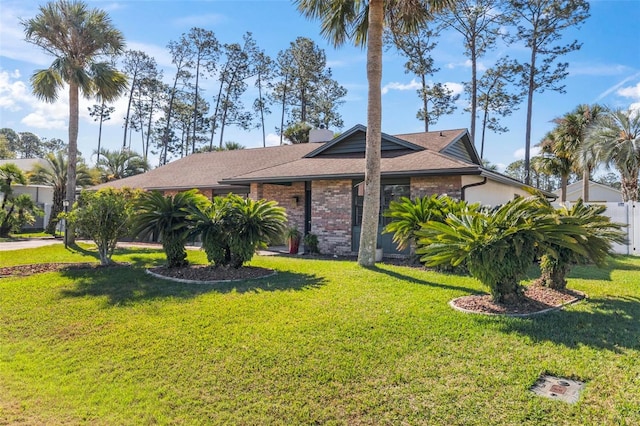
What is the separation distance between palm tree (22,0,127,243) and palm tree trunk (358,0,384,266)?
9.86m

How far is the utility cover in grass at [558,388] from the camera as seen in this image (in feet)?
11.0

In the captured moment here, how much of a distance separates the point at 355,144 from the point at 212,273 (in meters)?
8.19

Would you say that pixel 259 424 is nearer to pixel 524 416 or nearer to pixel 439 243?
pixel 524 416

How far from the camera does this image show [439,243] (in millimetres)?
5879

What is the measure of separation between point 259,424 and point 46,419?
6.40 feet

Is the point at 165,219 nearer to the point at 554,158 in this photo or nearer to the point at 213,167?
the point at 213,167

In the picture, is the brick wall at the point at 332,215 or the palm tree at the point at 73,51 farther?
the palm tree at the point at 73,51

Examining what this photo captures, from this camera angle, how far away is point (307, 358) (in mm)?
4312

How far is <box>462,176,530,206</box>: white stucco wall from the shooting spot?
11.5m

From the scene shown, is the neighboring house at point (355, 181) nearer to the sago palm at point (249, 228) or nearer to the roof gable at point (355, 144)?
the roof gable at point (355, 144)

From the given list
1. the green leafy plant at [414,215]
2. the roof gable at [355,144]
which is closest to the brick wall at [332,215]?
the roof gable at [355,144]

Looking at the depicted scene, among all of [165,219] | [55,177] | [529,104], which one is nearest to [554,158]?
[529,104]

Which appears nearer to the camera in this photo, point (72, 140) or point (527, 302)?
point (527, 302)

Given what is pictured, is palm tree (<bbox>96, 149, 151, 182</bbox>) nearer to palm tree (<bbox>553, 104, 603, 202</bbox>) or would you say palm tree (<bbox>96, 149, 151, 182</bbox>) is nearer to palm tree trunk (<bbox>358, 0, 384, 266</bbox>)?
palm tree trunk (<bbox>358, 0, 384, 266</bbox>)
